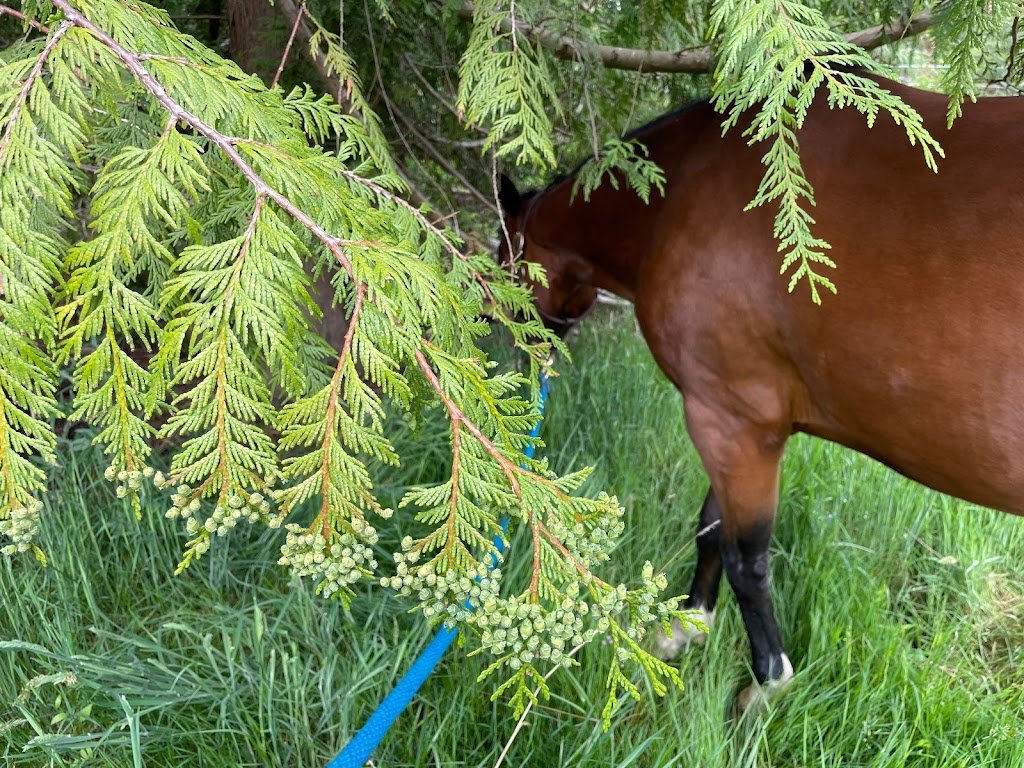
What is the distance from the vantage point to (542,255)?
2.46 metres

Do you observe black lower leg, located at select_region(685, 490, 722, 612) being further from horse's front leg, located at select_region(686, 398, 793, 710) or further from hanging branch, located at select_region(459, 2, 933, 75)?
hanging branch, located at select_region(459, 2, 933, 75)

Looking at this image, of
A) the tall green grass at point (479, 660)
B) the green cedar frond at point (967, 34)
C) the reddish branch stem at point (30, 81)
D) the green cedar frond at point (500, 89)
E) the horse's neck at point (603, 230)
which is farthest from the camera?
the horse's neck at point (603, 230)

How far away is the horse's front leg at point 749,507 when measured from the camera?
1970 millimetres

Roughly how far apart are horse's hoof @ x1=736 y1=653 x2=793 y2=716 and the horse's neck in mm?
1179

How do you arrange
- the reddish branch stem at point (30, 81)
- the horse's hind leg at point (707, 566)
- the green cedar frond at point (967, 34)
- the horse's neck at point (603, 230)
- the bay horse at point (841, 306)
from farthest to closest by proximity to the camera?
the horse's hind leg at point (707, 566), the horse's neck at point (603, 230), the bay horse at point (841, 306), the green cedar frond at point (967, 34), the reddish branch stem at point (30, 81)

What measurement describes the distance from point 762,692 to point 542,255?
4.78 feet

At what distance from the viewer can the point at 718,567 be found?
94.6 inches

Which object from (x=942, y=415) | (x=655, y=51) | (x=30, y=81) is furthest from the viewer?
(x=655, y=51)

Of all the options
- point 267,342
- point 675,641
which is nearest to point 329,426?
point 267,342

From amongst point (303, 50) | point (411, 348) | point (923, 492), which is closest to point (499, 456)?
point (411, 348)

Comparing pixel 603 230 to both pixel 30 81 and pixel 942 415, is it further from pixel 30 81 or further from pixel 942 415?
pixel 30 81

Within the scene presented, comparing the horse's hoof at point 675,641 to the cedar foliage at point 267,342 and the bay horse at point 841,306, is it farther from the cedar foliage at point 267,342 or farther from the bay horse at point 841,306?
the cedar foliage at point 267,342

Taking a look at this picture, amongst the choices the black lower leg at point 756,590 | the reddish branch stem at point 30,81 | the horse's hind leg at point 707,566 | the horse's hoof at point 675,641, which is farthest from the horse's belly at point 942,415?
the reddish branch stem at point 30,81

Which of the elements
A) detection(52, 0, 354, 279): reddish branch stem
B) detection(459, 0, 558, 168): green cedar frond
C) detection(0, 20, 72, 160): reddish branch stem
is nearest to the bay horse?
detection(459, 0, 558, 168): green cedar frond
